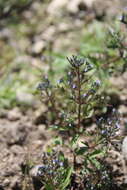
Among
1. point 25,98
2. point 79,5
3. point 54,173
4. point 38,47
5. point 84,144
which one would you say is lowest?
point 54,173

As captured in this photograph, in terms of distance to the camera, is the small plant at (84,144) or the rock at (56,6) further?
the rock at (56,6)

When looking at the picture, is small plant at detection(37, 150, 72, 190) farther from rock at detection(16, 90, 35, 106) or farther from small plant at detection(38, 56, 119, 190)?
rock at detection(16, 90, 35, 106)

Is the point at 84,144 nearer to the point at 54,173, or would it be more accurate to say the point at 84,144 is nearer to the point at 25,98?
the point at 54,173

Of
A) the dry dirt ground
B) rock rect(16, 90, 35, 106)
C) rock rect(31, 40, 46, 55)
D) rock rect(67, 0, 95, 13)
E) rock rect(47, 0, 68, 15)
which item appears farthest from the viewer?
rock rect(47, 0, 68, 15)

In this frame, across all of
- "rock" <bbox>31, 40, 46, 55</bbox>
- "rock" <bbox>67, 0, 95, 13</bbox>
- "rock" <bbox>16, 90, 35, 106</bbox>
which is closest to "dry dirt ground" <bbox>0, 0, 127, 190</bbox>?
"rock" <bbox>16, 90, 35, 106</bbox>

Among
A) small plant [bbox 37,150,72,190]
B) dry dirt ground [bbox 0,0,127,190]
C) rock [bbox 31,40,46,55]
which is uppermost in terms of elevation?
rock [bbox 31,40,46,55]

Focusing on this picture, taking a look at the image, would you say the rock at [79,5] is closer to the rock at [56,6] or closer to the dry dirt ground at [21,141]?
the rock at [56,6]

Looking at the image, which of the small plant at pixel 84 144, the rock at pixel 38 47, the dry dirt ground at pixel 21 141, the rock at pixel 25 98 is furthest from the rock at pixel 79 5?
the small plant at pixel 84 144

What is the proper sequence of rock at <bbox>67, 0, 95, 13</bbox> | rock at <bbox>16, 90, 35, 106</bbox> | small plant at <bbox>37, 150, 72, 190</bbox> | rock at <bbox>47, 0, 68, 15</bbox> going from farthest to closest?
rock at <bbox>47, 0, 68, 15</bbox>, rock at <bbox>67, 0, 95, 13</bbox>, rock at <bbox>16, 90, 35, 106</bbox>, small plant at <bbox>37, 150, 72, 190</bbox>

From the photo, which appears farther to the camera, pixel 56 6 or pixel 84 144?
pixel 56 6

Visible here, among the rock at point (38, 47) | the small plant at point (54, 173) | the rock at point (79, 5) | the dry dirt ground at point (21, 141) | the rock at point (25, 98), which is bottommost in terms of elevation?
the small plant at point (54, 173)

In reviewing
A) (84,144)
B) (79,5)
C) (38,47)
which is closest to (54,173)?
(84,144)
